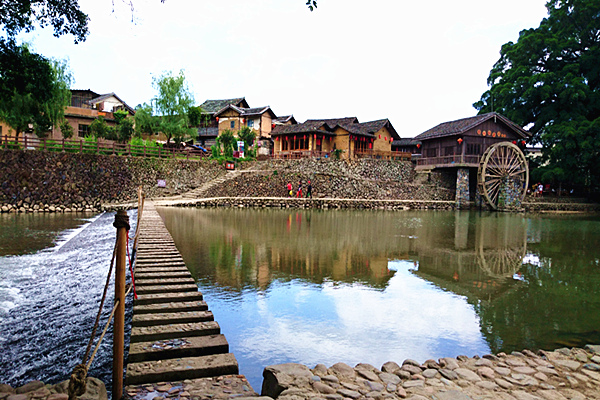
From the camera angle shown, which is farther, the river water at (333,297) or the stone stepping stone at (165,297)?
the river water at (333,297)

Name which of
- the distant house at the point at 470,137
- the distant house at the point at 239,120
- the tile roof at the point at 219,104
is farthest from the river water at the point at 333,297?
the tile roof at the point at 219,104

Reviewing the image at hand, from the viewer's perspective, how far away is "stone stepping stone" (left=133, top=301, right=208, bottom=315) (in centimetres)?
410

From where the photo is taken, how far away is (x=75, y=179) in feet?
78.0

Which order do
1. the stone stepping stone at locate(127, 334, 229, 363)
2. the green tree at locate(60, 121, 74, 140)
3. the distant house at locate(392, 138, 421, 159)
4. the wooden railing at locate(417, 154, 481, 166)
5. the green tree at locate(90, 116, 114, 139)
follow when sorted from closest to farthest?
the stone stepping stone at locate(127, 334, 229, 363) → the wooden railing at locate(417, 154, 481, 166) → the green tree at locate(60, 121, 74, 140) → the green tree at locate(90, 116, 114, 139) → the distant house at locate(392, 138, 421, 159)

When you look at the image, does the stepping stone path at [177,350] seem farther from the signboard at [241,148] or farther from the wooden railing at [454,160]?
the signboard at [241,148]

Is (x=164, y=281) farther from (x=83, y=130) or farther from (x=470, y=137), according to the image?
(x=83, y=130)

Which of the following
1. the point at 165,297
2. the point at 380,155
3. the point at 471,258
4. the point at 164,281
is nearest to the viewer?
the point at 165,297

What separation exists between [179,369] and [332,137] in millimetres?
37114

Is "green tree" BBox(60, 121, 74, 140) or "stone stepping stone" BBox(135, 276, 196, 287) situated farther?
"green tree" BBox(60, 121, 74, 140)

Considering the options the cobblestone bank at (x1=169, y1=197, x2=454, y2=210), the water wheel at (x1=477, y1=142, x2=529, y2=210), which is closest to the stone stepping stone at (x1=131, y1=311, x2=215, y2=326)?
the cobblestone bank at (x1=169, y1=197, x2=454, y2=210)

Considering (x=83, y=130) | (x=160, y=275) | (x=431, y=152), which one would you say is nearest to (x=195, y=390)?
(x=160, y=275)

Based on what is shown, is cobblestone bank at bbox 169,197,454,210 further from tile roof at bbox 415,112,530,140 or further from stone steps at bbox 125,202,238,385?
stone steps at bbox 125,202,238,385

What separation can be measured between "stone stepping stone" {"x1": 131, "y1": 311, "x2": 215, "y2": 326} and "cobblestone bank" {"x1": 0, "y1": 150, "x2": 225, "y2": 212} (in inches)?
868

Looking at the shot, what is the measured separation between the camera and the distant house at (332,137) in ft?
119
